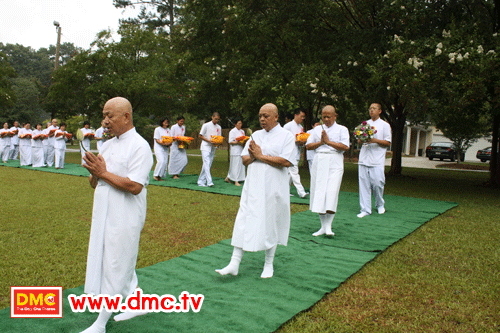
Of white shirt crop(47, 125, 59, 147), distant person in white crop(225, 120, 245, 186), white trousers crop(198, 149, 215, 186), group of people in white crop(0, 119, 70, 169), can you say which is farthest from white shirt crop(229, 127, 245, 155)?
white shirt crop(47, 125, 59, 147)

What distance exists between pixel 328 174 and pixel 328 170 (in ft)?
0.25

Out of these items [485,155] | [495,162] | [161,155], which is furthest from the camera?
[485,155]

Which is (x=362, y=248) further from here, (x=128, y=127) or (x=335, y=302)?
(x=128, y=127)

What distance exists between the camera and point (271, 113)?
495 cm

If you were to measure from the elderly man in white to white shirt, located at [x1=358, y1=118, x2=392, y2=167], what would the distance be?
4.33m

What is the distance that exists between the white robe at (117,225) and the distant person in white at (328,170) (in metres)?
4.15

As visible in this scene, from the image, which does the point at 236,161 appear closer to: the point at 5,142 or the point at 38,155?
the point at 38,155

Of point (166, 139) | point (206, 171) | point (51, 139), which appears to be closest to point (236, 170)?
point (206, 171)

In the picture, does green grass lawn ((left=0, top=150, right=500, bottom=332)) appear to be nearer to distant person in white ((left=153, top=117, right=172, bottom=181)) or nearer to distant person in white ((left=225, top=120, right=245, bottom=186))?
distant person in white ((left=225, top=120, right=245, bottom=186))

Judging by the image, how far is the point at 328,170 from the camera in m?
7.18

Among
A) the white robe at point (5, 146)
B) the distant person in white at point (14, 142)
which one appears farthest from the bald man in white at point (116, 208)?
the white robe at point (5, 146)

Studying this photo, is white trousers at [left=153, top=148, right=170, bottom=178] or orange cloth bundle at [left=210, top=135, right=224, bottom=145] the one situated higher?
orange cloth bundle at [left=210, top=135, right=224, bottom=145]

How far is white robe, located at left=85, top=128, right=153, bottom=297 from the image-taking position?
3.32m

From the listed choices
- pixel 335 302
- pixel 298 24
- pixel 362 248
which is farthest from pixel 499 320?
pixel 298 24
